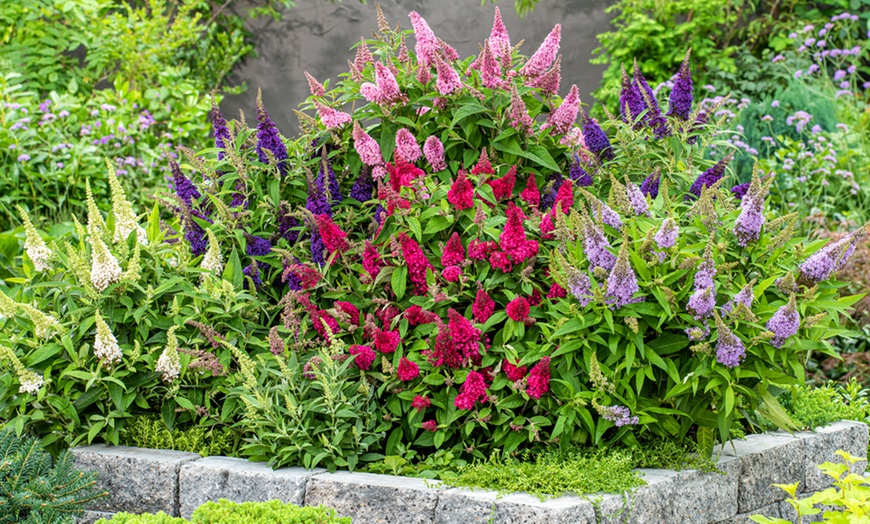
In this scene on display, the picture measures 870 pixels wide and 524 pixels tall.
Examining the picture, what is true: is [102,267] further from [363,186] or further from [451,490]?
[451,490]

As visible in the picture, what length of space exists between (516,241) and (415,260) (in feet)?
1.38

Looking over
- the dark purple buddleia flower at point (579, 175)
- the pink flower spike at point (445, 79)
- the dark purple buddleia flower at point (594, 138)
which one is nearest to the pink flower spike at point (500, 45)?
the pink flower spike at point (445, 79)

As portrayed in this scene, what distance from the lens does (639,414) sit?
321 centimetres

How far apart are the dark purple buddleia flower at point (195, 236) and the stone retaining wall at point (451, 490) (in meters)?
0.98

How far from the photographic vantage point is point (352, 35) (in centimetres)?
902

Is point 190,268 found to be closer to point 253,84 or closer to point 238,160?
point 238,160

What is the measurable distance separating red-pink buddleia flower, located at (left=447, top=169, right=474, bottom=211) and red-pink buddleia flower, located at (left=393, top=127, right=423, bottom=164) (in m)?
0.33

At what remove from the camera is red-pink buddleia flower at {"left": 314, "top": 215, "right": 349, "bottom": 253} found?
3666mm

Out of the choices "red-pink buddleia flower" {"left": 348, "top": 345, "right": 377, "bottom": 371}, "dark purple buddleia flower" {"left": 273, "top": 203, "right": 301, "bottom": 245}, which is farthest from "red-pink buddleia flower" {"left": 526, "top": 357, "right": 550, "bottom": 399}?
"dark purple buddleia flower" {"left": 273, "top": 203, "right": 301, "bottom": 245}

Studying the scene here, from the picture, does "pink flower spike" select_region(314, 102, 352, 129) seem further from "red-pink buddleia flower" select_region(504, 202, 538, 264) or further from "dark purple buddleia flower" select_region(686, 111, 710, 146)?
"dark purple buddleia flower" select_region(686, 111, 710, 146)

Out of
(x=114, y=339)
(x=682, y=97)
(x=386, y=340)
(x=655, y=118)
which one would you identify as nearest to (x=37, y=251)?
(x=114, y=339)

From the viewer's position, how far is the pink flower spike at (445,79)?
3.78 meters

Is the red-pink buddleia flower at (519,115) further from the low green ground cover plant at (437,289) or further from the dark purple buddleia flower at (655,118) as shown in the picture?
the dark purple buddleia flower at (655,118)

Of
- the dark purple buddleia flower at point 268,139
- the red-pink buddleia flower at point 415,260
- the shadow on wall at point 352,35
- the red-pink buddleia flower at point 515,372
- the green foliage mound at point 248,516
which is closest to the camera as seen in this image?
the green foliage mound at point 248,516
